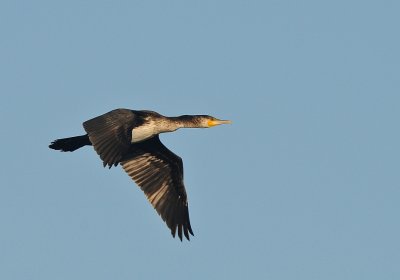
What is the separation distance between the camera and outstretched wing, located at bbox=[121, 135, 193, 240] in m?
31.6

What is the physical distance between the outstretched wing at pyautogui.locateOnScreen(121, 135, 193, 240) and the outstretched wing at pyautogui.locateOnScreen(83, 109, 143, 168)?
10.2ft

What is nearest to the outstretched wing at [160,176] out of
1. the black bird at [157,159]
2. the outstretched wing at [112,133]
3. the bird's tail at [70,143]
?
the black bird at [157,159]

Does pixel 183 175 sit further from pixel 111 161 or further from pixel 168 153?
pixel 111 161

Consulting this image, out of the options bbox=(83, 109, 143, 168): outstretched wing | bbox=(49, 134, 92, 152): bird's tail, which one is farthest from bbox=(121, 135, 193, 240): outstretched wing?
bbox=(83, 109, 143, 168): outstretched wing

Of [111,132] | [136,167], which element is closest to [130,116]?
[111,132]

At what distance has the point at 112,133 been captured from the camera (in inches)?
1107

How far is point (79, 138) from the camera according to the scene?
30344 mm

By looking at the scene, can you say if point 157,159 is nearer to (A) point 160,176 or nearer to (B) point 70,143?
(A) point 160,176

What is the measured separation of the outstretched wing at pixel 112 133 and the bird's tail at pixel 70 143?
1.75 metres

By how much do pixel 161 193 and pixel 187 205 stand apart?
0.79 m

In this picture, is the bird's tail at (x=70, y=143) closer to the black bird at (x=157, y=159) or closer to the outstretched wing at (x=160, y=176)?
the black bird at (x=157, y=159)

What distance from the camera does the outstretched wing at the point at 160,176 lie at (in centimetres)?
3156

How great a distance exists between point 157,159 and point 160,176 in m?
0.51

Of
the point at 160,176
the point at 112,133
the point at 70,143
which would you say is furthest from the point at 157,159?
the point at 112,133
